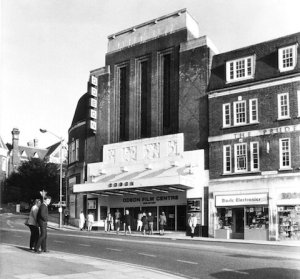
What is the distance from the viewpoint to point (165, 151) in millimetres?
35656

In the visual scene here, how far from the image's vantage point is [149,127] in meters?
37.7

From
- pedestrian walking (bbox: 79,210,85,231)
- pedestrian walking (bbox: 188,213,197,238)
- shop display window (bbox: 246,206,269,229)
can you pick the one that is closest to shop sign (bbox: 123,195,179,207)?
pedestrian walking (bbox: 188,213,197,238)

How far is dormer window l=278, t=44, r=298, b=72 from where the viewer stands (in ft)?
98.6

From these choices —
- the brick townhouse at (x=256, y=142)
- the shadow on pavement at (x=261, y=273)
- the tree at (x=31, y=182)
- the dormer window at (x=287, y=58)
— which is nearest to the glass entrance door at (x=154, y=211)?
the brick townhouse at (x=256, y=142)

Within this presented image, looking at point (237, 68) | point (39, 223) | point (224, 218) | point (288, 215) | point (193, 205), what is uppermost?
point (237, 68)

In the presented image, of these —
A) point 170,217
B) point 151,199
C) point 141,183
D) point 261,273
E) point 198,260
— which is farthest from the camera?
point 151,199

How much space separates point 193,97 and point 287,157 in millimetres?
8498

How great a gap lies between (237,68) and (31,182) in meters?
48.2

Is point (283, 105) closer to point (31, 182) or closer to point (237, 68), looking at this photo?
point (237, 68)

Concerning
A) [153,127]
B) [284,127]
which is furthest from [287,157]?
[153,127]

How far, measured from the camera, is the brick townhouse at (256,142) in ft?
95.3

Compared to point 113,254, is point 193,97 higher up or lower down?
higher up

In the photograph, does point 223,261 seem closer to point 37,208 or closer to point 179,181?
point 37,208

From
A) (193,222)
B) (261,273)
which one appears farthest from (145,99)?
(261,273)
